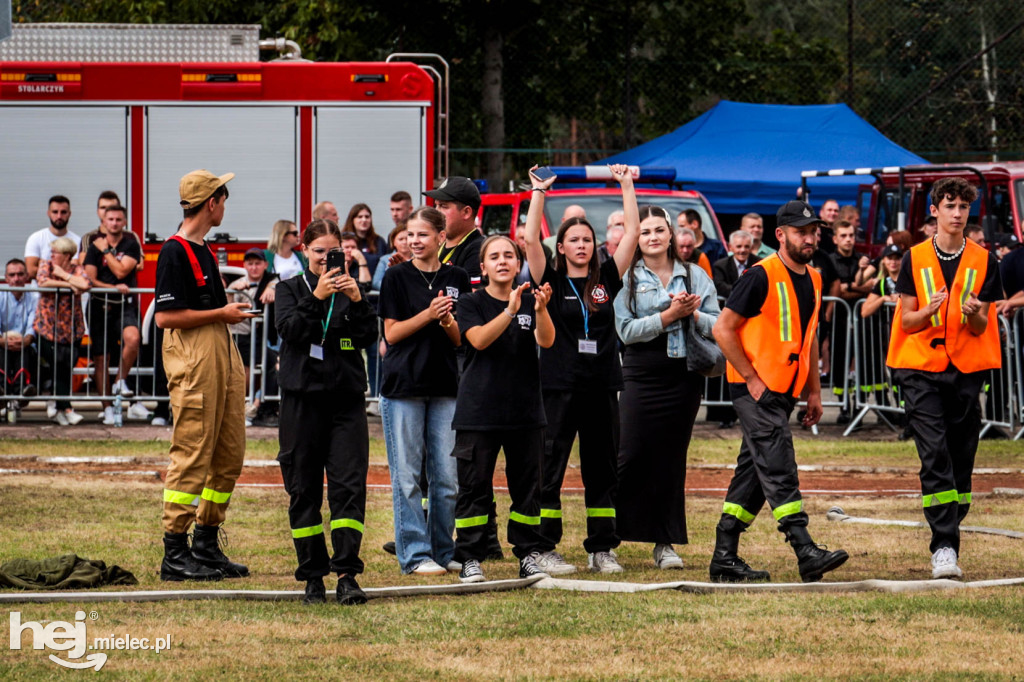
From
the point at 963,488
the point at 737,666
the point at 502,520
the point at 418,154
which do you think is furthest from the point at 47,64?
the point at 737,666

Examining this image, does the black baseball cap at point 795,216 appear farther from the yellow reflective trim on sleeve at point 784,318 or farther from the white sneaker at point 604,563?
the white sneaker at point 604,563

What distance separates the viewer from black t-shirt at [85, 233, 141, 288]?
1465 cm

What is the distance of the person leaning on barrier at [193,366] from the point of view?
7.81 m

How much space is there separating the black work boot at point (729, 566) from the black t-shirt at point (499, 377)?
3.60 ft

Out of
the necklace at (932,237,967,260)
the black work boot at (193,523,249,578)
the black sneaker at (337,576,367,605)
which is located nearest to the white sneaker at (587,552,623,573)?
the black sneaker at (337,576,367,605)

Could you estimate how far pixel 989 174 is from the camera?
1844 cm

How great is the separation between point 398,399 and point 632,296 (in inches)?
55.0

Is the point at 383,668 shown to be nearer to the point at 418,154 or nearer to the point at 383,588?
the point at 383,588

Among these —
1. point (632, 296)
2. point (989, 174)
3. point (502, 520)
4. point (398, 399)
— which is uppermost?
point (989, 174)

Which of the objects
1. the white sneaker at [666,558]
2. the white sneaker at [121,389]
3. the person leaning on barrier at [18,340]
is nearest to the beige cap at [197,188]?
the white sneaker at [666,558]

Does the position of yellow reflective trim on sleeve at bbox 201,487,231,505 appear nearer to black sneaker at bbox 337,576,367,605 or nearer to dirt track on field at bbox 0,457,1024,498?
black sneaker at bbox 337,576,367,605

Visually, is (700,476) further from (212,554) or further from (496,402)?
(212,554)

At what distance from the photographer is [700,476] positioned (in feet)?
40.3

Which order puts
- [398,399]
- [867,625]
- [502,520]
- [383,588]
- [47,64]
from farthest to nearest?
1. [47,64]
2. [502,520]
3. [398,399]
4. [383,588]
5. [867,625]
